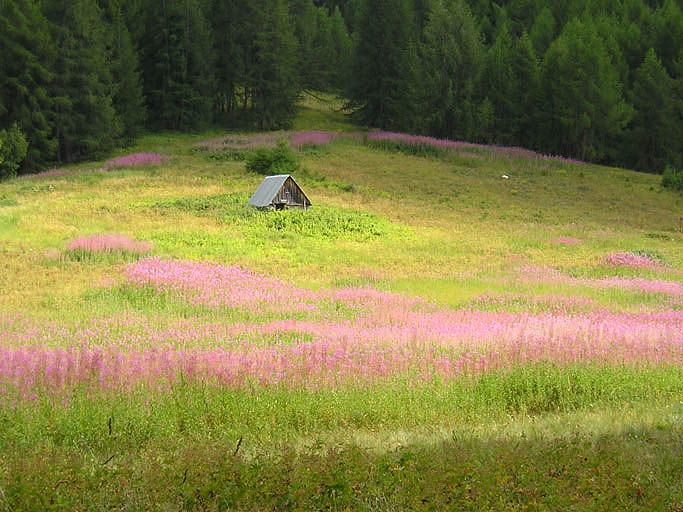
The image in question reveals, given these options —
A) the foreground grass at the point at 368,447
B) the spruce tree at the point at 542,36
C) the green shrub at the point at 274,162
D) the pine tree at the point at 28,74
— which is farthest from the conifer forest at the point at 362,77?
the foreground grass at the point at 368,447

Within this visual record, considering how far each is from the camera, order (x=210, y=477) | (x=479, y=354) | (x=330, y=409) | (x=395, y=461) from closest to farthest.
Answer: (x=210, y=477) → (x=395, y=461) → (x=330, y=409) → (x=479, y=354)

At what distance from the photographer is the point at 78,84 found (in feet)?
128

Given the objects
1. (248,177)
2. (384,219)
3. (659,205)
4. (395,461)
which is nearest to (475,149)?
(659,205)

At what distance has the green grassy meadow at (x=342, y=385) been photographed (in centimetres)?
412

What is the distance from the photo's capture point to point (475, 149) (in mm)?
46531

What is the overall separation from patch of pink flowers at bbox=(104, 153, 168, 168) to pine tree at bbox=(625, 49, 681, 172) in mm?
37728

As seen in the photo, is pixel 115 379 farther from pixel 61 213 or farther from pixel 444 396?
pixel 61 213

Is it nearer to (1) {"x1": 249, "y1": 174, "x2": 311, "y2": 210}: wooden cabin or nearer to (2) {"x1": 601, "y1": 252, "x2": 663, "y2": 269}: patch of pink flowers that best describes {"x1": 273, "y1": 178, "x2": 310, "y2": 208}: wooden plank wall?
(1) {"x1": 249, "y1": 174, "x2": 311, "y2": 210}: wooden cabin

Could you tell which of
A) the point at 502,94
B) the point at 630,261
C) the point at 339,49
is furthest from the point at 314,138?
the point at 339,49

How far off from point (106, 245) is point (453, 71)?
4158 centimetres

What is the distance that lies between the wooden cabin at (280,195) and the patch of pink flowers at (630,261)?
11.4 metres

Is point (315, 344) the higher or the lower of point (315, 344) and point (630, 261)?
the higher

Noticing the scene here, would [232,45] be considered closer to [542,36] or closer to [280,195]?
A: [542,36]

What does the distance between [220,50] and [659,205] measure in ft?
142
